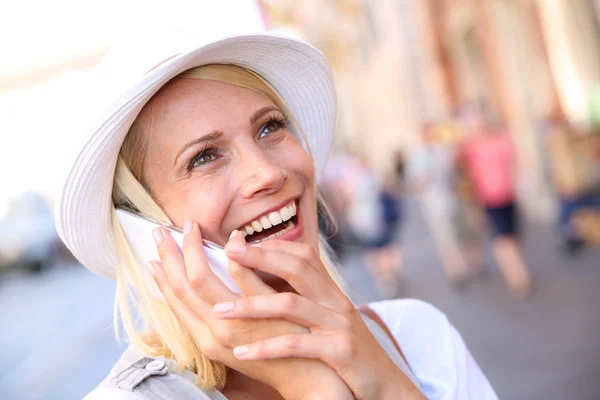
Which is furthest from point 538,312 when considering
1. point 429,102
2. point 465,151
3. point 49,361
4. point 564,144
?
point 429,102

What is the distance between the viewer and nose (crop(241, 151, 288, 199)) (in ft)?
4.95

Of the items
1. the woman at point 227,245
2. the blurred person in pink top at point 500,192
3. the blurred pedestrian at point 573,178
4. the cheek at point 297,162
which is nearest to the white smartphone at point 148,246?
the woman at point 227,245

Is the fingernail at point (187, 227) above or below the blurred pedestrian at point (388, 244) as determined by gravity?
above

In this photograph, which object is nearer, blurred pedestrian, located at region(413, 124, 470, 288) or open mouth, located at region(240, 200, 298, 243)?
open mouth, located at region(240, 200, 298, 243)

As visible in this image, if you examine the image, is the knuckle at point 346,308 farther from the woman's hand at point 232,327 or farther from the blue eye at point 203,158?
the blue eye at point 203,158

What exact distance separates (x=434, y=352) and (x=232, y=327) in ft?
2.56

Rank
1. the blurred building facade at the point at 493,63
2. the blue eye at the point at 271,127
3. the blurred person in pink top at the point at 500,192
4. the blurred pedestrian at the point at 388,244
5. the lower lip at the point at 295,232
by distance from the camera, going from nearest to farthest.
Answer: the lower lip at the point at 295,232
the blue eye at the point at 271,127
the blurred person in pink top at the point at 500,192
the blurred pedestrian at the point at 388,244
the blurred building facade at the point at 493,63

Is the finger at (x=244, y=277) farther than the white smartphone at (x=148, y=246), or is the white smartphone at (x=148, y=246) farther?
the white smartphone at (x=148, y=246)

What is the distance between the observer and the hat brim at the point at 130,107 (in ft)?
4.88

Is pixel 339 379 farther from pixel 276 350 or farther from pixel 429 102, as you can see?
pixel 429 102

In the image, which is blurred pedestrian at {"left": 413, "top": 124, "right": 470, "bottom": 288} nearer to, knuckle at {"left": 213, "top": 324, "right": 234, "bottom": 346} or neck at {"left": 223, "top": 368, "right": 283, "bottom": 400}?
neck at {"left": 223, "top": 368, "right": 283, "bottom": 400}

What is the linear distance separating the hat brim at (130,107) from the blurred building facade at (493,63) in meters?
3.00

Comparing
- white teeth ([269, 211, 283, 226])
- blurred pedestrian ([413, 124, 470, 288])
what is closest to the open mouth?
white teeth ([269, 211, 283, 226])

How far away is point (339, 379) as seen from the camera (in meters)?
1.30
